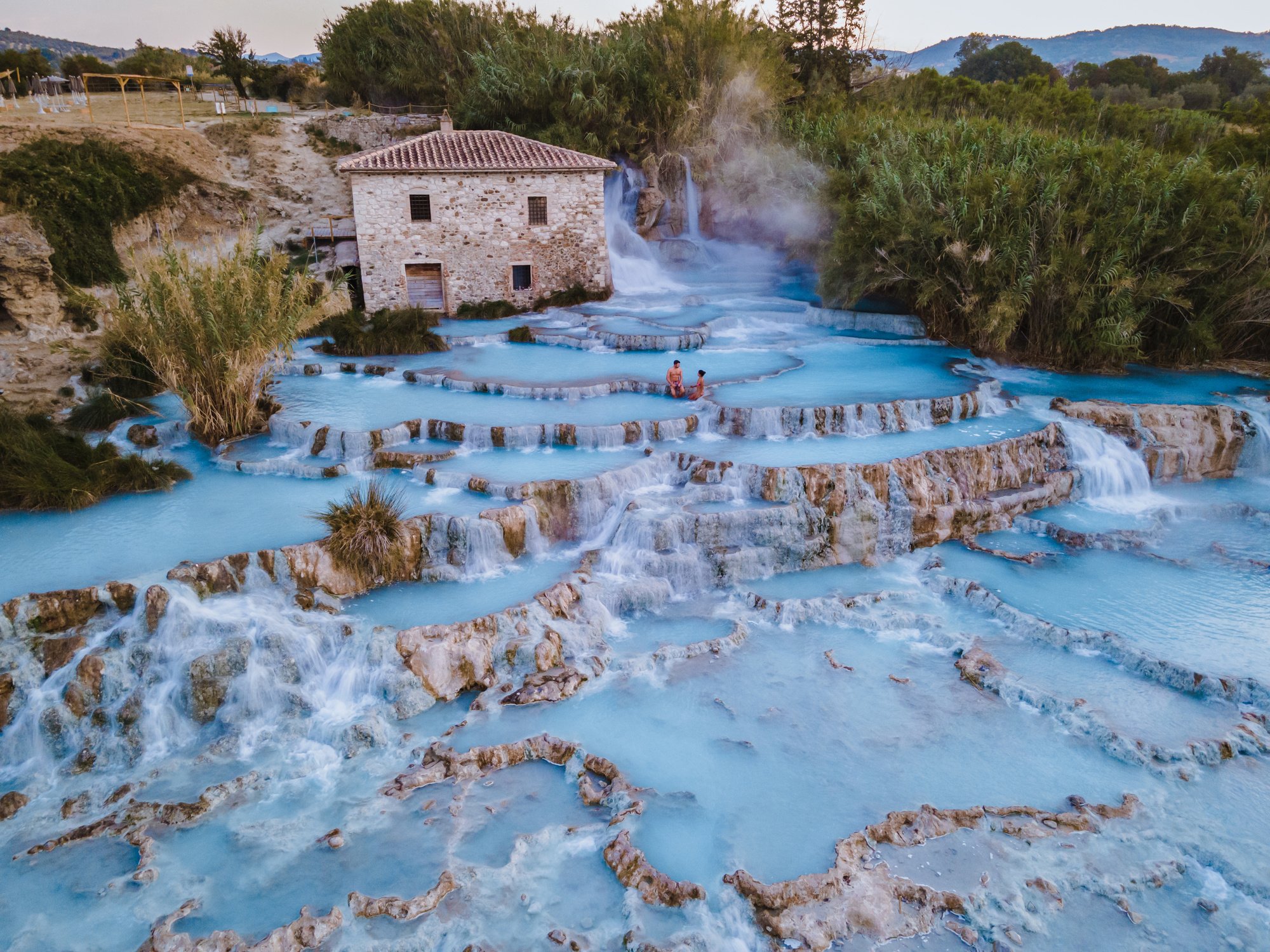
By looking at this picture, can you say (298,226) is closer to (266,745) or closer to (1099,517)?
(266,745)

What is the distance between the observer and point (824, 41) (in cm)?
3027

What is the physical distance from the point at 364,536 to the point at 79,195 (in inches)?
512

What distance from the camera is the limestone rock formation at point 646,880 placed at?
5.99 metres

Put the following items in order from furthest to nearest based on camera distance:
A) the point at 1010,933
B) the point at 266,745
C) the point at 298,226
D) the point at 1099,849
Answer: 1. the point at 298,226
2. the point at 266,745
3. the point at 1099,849
4. the point at 1010,933

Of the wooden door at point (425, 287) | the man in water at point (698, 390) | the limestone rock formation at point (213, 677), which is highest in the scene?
the wooden door at point (425, 287)

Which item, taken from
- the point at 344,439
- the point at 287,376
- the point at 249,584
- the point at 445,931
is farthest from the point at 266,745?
the point at 287,376

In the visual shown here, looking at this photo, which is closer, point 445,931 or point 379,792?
point 445,931

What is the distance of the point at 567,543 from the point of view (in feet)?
35.0

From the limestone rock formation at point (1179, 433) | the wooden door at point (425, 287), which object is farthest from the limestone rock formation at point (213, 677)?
the wooden door at point (425, 287)

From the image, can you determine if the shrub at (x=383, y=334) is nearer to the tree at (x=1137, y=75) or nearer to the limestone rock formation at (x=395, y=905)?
the limestone rock formation at (x=395, y=905)

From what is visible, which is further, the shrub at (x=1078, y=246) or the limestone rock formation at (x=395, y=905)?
the shrub at (x=1078, y=246)

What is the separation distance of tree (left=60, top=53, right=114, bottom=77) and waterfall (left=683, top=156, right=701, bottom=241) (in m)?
24.4

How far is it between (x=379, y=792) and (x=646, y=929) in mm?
2719

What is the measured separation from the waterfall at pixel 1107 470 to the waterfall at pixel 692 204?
16.1m
